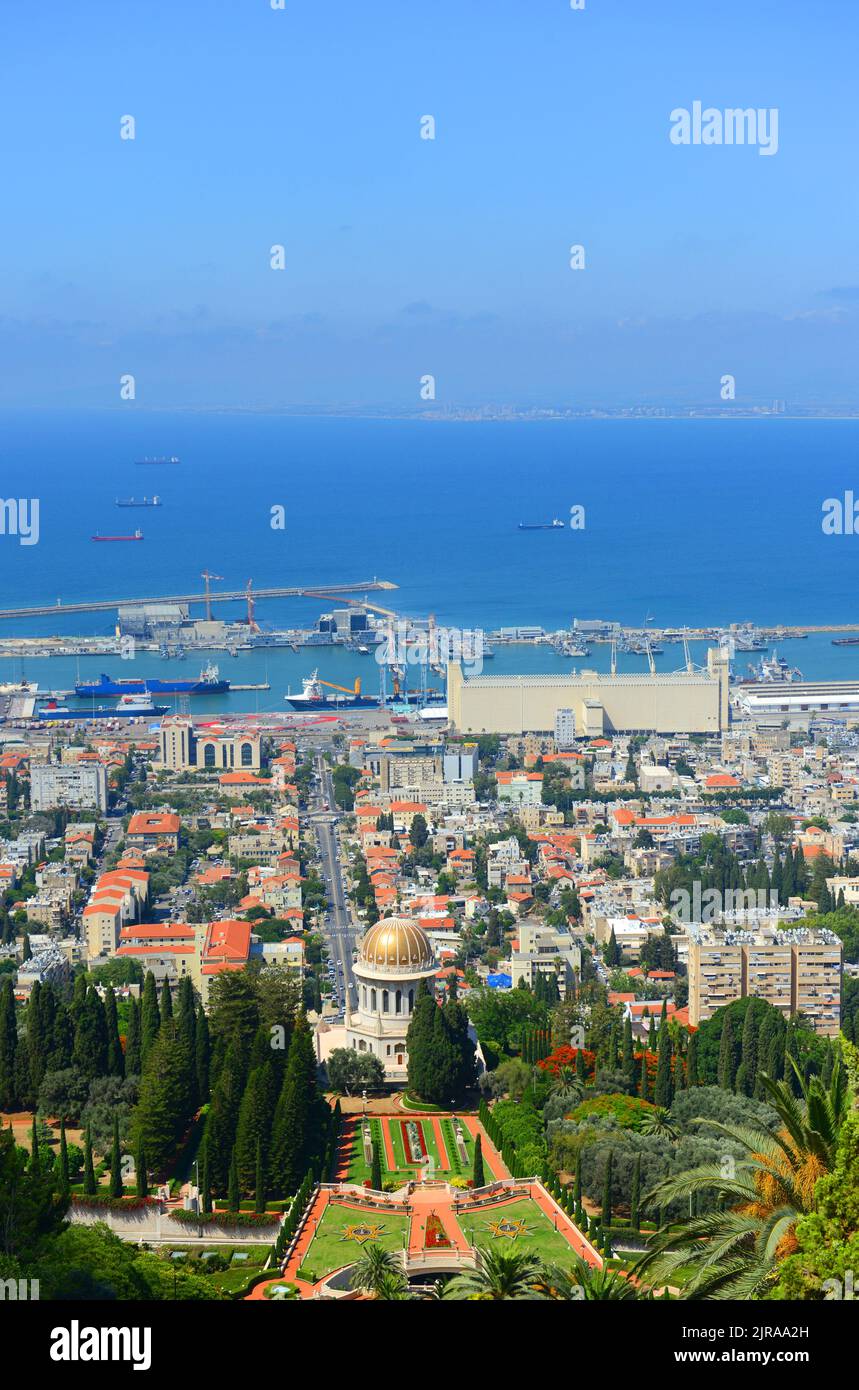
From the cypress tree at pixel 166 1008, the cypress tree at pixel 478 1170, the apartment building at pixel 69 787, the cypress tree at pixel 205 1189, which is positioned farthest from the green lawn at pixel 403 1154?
the apartment building at pixel 69 787

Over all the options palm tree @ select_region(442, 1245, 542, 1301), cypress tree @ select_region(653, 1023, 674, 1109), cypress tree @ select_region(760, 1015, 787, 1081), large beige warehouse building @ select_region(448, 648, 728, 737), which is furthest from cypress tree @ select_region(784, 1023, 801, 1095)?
large beige warehouse building @ select_region(448, 648, 728, 737)

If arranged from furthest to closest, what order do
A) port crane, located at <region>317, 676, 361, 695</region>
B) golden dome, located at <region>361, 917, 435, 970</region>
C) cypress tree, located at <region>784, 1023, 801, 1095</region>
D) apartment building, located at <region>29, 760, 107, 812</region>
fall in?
port crane, located at <region>317, 676, 361, 695</region>
apartment building, located at <region>29, 760, 107, 812</region>
golden dome, located at <region>361, 917, 435, 970</region>
cypress tree, located at <region>784, 1023, 801, 1095</region>

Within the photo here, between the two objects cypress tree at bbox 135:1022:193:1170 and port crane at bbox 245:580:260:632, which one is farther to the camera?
port crane at bbox 245:580:260:632

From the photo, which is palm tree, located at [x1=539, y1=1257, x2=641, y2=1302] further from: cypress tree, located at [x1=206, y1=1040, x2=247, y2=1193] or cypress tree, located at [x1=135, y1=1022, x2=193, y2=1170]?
cypress tree, located at [x1=135, y1=1022, x2=193, y2=1170]

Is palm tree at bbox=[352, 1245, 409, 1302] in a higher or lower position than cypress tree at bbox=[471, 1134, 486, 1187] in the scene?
higher

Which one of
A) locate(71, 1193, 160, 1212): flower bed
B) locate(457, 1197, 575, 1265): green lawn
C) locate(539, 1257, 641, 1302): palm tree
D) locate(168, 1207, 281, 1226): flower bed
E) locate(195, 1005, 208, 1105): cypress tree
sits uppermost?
locate(539, 1257, 641, 1302): palm tree

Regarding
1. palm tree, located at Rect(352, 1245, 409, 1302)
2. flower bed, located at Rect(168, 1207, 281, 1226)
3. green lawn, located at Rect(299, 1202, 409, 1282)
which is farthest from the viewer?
flower bed, located at Rect(168, 1207, 281, 1226)

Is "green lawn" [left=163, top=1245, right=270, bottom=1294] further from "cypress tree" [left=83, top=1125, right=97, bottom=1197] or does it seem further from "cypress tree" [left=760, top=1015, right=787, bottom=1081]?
"cypress tree" [left=760, top=1015, right=787, bottom=1081]

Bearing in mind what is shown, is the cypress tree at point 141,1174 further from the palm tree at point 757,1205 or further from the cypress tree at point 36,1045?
the palm tree at point 757,1205
